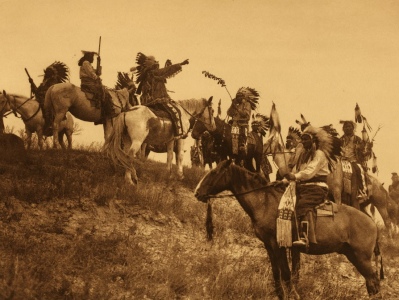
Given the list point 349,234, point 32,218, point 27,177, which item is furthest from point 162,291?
point 27,177

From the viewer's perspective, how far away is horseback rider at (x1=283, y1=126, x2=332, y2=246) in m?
9.71

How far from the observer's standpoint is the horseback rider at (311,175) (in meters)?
9.71

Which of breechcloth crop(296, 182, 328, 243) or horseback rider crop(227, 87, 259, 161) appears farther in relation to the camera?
horseback rider crop(227, 87, 259, 161)

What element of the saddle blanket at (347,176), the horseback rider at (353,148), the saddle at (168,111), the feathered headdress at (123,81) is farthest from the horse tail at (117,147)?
the horseback rider at (353,148)

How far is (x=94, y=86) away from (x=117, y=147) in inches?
119

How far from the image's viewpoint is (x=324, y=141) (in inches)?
403

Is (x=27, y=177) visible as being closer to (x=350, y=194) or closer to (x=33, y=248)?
(x=33, y=248)

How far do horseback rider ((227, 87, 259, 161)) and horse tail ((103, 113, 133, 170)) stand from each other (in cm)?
289

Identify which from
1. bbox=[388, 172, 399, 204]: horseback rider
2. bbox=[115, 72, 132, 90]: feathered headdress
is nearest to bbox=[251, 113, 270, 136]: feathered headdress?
bbox=[115, 72, 132, 90]: feathered headdress

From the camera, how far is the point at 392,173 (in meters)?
25.7

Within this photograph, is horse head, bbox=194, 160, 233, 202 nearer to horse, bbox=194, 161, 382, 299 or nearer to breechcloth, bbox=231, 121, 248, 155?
horse, bbox=194, 161, 382, 299

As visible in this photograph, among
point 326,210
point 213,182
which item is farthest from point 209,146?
point 326,210

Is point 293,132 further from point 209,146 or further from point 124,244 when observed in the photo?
point 124,244

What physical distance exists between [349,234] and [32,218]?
6.37 m
